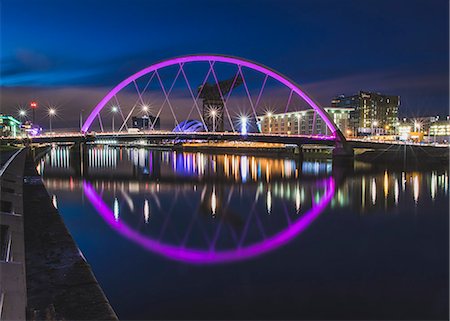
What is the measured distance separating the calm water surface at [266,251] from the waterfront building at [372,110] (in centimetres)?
13399

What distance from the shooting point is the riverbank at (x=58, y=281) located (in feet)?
21.4

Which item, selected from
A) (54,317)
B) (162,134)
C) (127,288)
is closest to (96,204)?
(127,288)

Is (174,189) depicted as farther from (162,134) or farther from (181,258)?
(162,134)

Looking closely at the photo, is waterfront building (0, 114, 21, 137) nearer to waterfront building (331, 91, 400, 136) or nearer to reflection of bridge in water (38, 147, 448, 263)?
reflection of bridge in water (38, 147, 448, 263)

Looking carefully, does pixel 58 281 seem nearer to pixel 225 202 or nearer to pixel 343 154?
pixel 225 202

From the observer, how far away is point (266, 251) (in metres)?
14.1

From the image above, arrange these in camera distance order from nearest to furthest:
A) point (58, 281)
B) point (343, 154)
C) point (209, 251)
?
point (58, 281)
point (209, 251)
point (343, 154)

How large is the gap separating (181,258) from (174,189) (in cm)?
1842

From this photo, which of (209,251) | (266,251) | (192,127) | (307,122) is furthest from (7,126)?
(266,251)

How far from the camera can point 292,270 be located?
11.8 meters

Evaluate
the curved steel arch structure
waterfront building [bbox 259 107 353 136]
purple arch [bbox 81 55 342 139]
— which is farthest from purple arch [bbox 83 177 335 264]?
the curved steel arch structure

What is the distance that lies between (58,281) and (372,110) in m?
164

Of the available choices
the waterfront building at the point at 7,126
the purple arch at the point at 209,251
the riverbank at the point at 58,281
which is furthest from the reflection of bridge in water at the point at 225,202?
the waterfront building at the point at 7,126

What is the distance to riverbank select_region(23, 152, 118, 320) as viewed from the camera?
21.4 ft
